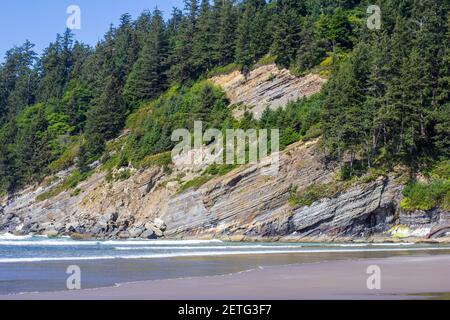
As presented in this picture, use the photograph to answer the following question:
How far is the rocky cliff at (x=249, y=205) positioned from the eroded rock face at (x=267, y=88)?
0.13 meters

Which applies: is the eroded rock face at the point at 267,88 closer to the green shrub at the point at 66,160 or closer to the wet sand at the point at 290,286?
the green shrub at the point at 66,160

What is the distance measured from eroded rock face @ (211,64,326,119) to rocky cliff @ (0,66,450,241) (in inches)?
5.1

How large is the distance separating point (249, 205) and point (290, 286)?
39.3 metres

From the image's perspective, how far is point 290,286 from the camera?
65.1 feet

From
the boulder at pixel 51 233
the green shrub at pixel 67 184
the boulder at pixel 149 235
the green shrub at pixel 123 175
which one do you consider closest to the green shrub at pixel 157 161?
the green shrub at pixel 123 175

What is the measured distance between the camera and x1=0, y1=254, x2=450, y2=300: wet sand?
57.3 feet

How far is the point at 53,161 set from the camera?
9350 cm

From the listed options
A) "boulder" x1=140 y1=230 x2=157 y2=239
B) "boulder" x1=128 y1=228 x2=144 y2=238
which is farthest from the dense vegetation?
"boulder" x1=140 y1=230 x2=157 y2=239

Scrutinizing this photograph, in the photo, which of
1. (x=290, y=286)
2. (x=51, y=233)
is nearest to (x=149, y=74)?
(x=51, y=233)

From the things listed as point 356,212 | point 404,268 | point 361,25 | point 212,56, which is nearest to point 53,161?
point 212,56

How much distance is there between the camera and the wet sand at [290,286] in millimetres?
17453

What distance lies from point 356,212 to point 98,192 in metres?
33.8
